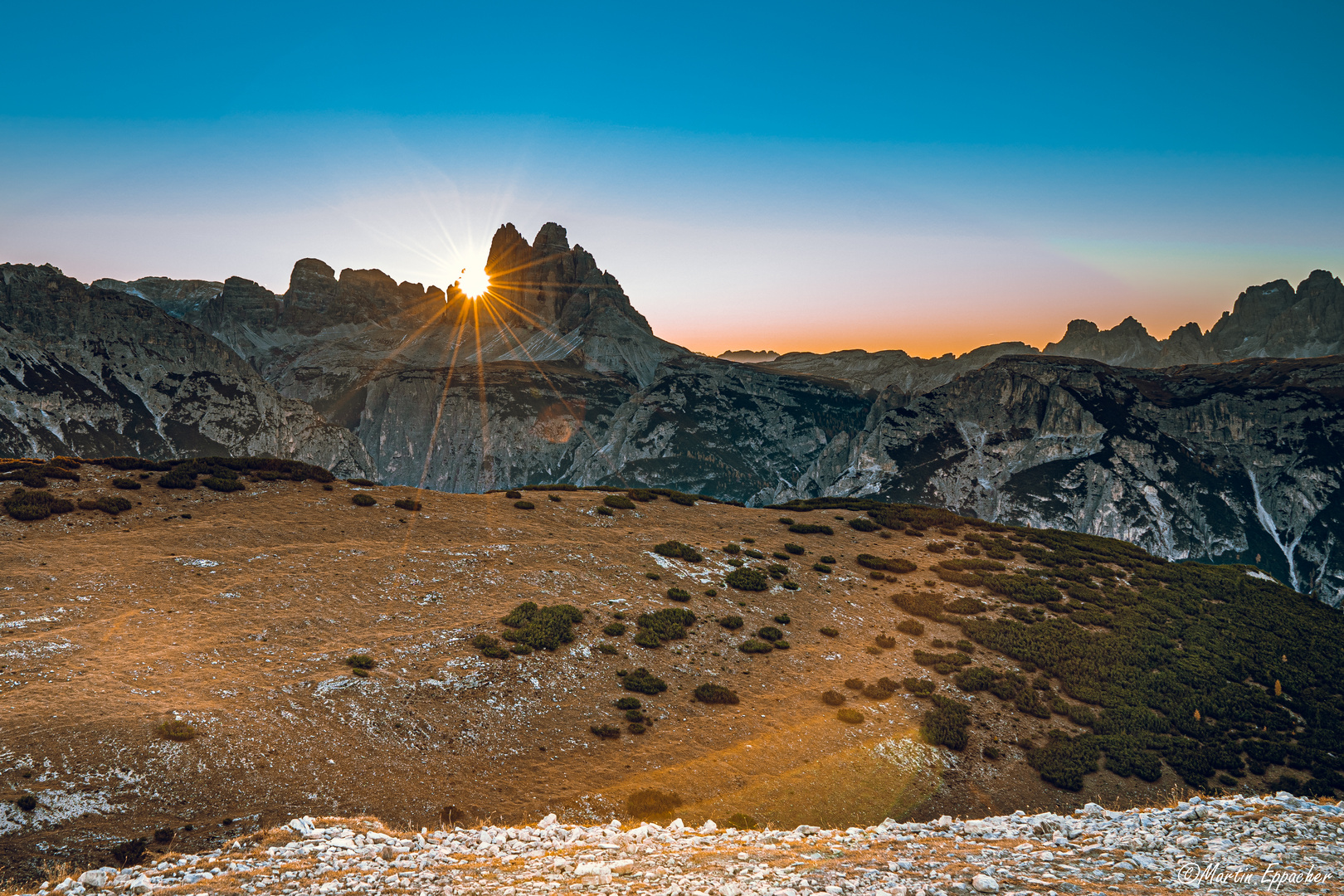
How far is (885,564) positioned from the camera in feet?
162

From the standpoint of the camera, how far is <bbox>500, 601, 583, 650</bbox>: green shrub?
3145cm

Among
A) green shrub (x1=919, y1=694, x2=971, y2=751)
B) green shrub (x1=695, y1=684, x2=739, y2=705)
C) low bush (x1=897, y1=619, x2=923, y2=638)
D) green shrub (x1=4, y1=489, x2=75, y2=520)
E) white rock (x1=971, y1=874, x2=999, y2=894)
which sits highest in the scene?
green shrub (x1=4, y1=489, x2=75, y2=520)

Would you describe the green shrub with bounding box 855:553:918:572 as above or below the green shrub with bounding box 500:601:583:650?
above

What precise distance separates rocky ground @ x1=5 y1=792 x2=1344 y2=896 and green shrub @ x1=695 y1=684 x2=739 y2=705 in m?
12.0

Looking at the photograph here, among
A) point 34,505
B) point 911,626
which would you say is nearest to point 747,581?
point 911,626

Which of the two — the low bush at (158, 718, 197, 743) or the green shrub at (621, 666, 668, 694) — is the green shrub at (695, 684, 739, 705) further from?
the low bush at (158, 718, 197, 743)

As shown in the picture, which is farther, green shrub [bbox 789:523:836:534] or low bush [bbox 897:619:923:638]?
green shrub [bbox 789:523:836:534]

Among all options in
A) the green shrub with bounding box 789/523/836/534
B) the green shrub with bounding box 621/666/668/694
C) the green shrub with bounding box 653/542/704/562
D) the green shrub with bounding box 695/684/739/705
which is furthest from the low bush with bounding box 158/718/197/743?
the green shrub with bounding box 789/523/836/534

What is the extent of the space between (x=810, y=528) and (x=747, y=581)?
52.1 feet

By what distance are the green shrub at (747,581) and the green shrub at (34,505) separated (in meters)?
38.0

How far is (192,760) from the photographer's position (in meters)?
19.6

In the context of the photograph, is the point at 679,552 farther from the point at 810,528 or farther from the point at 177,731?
the point at 177,731

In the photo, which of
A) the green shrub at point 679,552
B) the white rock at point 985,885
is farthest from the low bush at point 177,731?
the green shrub at point 679,552

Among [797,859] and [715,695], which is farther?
[715,695]
